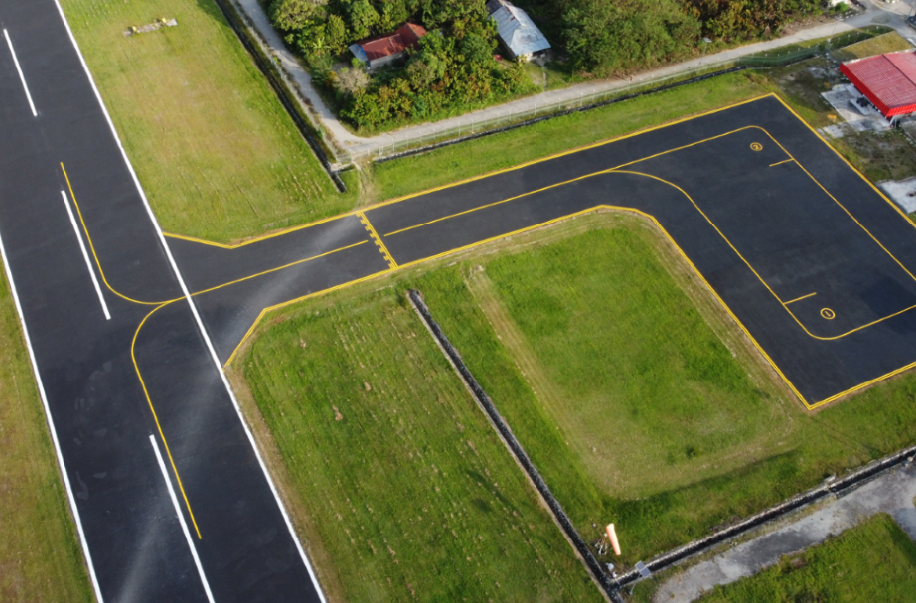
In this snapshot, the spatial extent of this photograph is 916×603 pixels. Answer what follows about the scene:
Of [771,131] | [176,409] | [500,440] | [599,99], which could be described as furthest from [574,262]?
[176,409]

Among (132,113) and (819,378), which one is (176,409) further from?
(819,378)

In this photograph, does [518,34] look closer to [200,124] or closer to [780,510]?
[200,124]

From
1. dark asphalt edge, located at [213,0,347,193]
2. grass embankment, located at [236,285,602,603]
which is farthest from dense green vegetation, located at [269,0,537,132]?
grass embankment, located at [236,285,602,603]

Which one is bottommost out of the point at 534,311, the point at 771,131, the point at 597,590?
the point at 597,590

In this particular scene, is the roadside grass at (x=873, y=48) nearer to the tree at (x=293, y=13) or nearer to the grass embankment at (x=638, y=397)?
the grass embankment at (x=638, y=397)

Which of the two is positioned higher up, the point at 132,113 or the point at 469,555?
the point at 132,113

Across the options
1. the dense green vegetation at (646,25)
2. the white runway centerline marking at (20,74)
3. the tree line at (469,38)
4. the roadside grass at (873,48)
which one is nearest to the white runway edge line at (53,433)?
the white runway centerline marking at (20,74)

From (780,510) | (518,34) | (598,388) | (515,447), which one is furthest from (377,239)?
(780,510)
